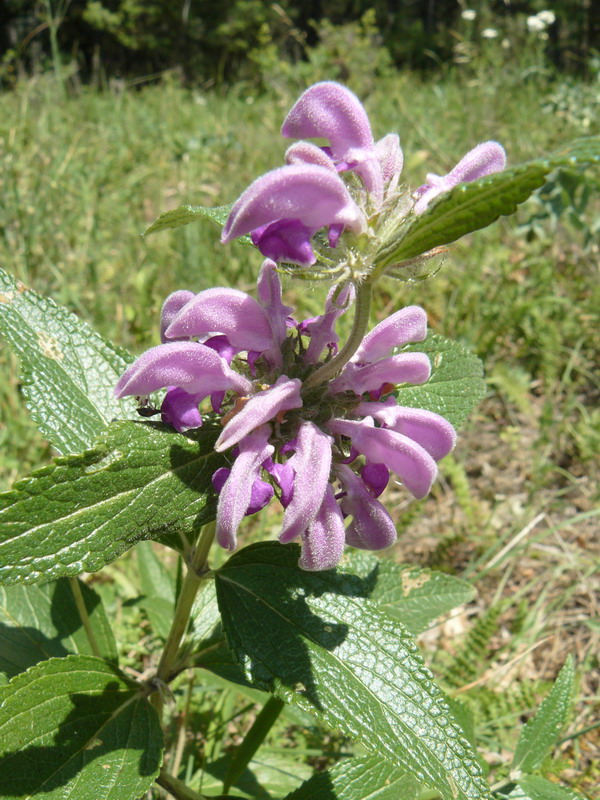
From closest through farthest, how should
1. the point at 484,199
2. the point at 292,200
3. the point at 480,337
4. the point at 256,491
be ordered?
the point at 484,199 < the point at 292,200 < the point at 256,491 < the point at 480,337

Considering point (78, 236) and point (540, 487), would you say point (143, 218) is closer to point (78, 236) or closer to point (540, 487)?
point (78, 236)

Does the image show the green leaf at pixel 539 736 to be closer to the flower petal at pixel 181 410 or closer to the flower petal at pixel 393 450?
the flower petal at pixel 393 450

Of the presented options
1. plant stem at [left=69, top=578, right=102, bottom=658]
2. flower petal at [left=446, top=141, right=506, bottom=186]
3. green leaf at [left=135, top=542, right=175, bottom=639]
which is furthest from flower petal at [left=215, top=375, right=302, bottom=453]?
green leaf at [left=135, top=542, right=175, bottom=639]

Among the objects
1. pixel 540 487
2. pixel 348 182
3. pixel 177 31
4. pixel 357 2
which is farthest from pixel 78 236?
pixel 357 2

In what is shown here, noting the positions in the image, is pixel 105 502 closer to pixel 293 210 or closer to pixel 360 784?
pixel 293 210

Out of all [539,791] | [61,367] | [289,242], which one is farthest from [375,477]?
[539,791]

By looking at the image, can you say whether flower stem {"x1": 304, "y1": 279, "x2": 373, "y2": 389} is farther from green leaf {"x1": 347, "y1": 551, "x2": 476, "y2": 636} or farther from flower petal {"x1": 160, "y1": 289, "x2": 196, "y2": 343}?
green leaf {"x1": 347, "y1": 551, "x2": 476, "y2": 636}
